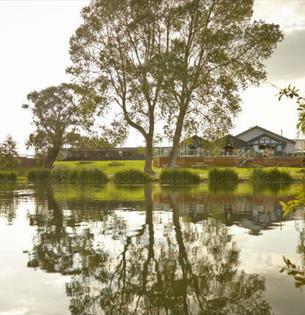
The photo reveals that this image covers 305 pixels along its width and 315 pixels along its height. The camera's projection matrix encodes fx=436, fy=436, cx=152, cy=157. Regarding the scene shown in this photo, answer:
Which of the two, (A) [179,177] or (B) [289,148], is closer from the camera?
(A) [179,177]

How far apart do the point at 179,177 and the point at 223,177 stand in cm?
394

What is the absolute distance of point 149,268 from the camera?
764 cm

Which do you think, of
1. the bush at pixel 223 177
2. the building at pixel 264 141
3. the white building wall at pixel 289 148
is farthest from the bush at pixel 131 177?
the white building wall at pixel 289 148

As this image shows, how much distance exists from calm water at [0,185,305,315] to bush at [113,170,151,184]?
26.4m

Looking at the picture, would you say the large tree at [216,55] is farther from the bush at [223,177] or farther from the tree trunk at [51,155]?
the tree trunk at [51,155]

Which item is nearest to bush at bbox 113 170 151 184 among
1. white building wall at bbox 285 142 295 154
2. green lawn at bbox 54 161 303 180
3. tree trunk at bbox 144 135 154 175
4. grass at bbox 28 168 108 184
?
grass at bbox 28 168 108 184

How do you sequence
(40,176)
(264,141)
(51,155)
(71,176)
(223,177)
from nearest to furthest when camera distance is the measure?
1. (223,177)
2. (71,176)
3. (40,176)
4. (51,155)
5. (264,141)

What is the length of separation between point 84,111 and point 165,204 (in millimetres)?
28133

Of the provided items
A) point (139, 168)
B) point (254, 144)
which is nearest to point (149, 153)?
point (139, 168)

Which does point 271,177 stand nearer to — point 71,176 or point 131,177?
point 131,177

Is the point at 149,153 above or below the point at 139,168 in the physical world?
above

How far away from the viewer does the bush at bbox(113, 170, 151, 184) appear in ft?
135

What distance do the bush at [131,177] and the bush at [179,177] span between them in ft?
6.65

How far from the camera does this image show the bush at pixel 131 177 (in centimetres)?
4122
